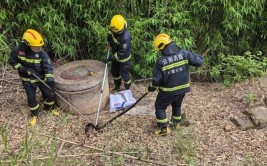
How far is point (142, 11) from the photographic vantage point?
7.56 metres

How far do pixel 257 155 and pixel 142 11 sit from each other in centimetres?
386

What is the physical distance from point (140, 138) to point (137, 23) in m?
2.59

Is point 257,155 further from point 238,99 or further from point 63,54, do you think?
point 63,54

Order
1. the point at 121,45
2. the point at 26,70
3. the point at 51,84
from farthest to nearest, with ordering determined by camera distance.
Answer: the point at 121,45 < the point at 51,84 < the point at 26,70

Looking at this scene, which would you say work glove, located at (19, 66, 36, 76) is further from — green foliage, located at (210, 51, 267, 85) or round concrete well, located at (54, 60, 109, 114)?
green foliage, located at (210, 51, 267, 85)

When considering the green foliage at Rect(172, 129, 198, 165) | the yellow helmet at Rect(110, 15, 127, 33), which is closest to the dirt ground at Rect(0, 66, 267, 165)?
the green foliage at Rect(172, 129, 198, 165)

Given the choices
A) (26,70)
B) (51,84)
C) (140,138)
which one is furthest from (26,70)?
(140,138)

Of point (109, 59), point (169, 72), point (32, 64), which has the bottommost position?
point (109, 59)

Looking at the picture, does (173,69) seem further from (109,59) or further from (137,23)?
(137,23)

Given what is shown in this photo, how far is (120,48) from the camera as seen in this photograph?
6336 mm

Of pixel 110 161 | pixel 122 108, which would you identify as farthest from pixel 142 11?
pixel 110 161

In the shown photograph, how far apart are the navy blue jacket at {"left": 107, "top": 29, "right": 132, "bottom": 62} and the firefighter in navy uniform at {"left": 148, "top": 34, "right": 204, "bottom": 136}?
1055 mm

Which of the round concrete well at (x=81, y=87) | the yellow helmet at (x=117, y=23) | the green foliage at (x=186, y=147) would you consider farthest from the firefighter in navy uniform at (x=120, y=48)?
the green foliage at (x=186, y=147)

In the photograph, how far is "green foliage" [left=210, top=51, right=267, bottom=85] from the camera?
7367 mm
